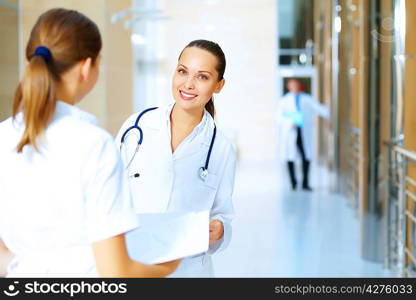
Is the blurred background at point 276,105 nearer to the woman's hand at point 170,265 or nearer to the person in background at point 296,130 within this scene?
the person in background at point 296,130

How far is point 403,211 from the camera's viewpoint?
4176 mm

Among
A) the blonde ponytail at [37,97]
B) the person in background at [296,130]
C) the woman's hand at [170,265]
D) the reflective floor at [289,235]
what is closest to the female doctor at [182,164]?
the woman's hand at [170,265]

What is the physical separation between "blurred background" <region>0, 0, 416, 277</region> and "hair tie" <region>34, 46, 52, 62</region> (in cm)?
68

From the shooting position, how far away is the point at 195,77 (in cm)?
166

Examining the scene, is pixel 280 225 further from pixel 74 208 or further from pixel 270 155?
pixel 74 208

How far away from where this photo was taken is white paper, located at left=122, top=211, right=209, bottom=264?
1.39 m

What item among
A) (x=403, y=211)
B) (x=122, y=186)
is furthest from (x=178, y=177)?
(x=403, y=211)

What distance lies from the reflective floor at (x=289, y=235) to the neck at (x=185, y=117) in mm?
1739

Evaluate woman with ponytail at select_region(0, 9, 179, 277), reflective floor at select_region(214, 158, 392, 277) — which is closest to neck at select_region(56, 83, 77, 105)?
woman with ponytail at select_region(0, 9, 179, 277)

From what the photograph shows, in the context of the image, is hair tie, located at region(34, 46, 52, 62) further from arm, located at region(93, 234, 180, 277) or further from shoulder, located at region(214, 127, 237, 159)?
shoulder, located at region(214, 127, 237, 159)

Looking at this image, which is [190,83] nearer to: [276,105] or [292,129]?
[292,129]

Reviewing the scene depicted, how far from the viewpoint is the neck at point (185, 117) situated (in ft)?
5.62

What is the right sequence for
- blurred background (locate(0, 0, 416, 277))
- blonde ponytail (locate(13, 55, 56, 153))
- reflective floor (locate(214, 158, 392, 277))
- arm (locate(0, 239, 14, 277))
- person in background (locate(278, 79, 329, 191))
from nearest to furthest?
blonde ponytail (locate(13, 55, 56, 153))
arm (locate(0, 239, 14, 277))
blurred background (locate(0, 0, 416, 277))
reflective floor (locate(214, 158, 392, 277))
person in background (locate(278, 79, 329, 191))

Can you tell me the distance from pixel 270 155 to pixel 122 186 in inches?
348
